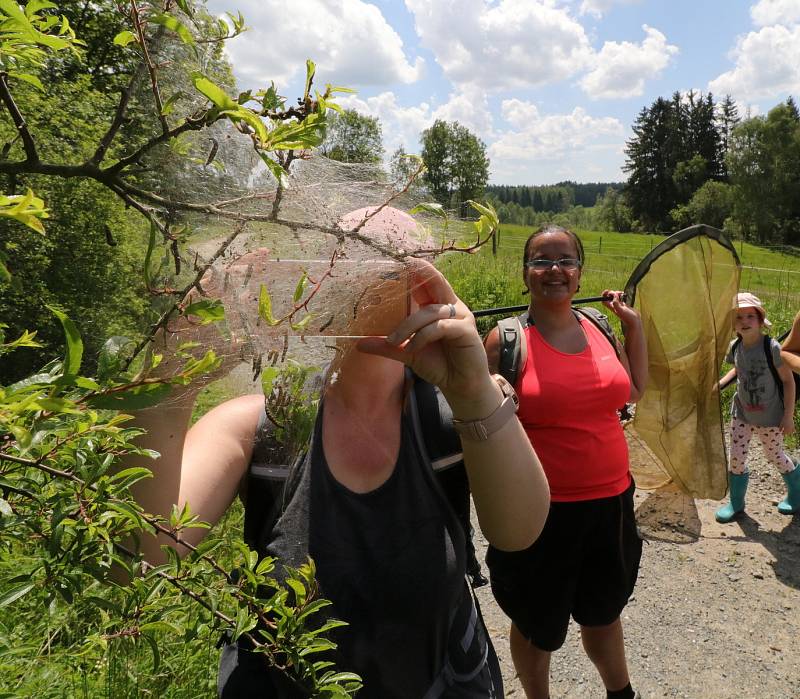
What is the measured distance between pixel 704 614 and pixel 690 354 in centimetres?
186

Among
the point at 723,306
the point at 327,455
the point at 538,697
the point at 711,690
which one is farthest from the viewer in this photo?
the point at 723,306

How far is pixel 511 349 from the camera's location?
311 centimetres

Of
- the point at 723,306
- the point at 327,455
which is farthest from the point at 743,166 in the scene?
the point at 327,455

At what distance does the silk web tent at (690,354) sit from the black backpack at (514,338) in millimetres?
989

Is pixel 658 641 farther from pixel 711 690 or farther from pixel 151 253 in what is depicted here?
pixel 151 253

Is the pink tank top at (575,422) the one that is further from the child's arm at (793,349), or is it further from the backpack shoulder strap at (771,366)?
the backpack shoulder strap at (771,366)

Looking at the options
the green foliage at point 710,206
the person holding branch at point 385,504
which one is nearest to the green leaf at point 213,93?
the person holding branch at point 385,504

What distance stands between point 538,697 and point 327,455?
243 centimetres

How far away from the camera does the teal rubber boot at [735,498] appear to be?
506 centimetres

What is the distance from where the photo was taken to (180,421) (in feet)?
3.85

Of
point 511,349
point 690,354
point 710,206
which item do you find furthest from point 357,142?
point 710,206

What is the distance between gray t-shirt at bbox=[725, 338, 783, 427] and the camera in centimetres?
502

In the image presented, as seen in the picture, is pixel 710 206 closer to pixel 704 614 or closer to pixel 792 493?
pixel 792 493

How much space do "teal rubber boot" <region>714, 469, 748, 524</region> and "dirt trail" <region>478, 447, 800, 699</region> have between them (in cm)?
9
